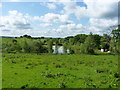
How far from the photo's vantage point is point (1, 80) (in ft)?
49.4

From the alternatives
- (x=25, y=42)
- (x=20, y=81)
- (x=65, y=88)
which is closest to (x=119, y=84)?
(x=65, y=88)

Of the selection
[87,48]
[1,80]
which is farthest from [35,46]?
[1,80]

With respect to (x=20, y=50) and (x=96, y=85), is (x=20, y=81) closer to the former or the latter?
(x=96, y=85)

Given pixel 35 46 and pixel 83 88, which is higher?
pixel 35 46

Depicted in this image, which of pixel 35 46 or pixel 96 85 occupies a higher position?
pixel 35 46

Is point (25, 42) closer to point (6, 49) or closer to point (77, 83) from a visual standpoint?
point (6, 49)

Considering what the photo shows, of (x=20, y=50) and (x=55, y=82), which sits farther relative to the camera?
(x=20, y=50)

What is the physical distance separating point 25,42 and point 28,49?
3.17 meters

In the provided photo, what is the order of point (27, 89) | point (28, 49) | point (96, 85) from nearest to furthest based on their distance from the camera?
point (27, 89) → point (96, 85) → point (28, 49)

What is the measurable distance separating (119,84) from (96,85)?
A: 2.40m

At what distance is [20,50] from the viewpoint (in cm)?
6284

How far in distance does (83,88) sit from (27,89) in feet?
16.1

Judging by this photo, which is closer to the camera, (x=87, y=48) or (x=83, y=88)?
(x=83, y=88)

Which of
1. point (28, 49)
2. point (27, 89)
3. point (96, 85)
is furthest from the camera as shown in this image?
point (28, 49)
